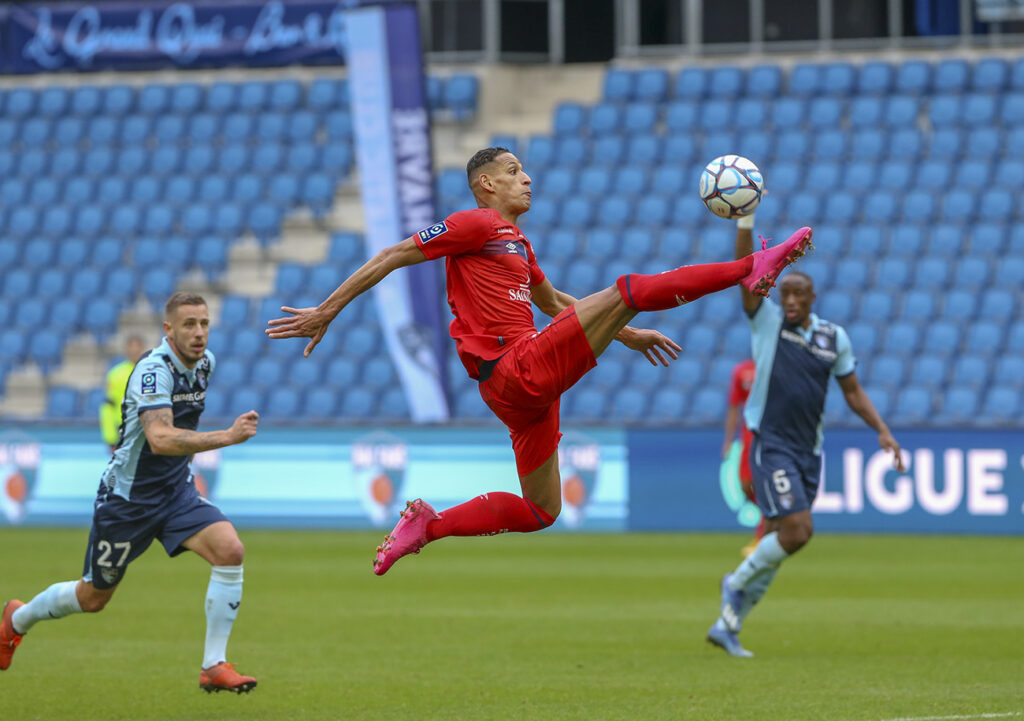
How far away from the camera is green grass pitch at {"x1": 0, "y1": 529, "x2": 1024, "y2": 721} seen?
297 inches

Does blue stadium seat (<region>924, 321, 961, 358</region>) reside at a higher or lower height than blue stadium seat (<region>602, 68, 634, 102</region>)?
lower

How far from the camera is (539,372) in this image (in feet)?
22.9

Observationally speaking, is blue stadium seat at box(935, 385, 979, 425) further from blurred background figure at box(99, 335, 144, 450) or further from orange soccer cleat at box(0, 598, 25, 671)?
orange soccer cleat at box(0, 598, 25, 671)

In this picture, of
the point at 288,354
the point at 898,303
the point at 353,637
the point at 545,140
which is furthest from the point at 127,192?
the point at 353,637

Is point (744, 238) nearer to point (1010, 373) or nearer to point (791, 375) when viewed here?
point (791, 375)

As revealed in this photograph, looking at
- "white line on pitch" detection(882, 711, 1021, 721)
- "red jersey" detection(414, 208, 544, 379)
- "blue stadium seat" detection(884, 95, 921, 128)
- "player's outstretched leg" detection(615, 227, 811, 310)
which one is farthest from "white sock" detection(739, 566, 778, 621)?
"blue stadium seat" detection(884, 95, 921, 128)

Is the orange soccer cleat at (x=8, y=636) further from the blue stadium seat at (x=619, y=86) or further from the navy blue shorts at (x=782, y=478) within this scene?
the blue stadium seat at (x=619, y=86)

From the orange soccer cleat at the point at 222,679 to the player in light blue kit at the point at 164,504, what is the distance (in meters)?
0.13

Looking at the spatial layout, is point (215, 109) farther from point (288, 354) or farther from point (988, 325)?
point (988, 325)

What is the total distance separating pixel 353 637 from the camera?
10.2 metres

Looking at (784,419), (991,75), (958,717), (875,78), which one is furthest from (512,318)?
(991,75)

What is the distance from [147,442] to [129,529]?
45 centimetres

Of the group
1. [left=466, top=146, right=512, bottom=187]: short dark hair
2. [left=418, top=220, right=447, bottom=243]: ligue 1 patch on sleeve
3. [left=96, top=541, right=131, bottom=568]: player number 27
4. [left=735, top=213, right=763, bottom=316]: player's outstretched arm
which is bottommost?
[left=96, top=541, right=131, bottom=568]: player number 27

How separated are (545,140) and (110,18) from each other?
8.36m
